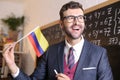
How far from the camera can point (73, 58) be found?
173 cm

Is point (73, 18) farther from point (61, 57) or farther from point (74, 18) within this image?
point (61, 57)

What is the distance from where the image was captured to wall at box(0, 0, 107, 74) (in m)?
3.67

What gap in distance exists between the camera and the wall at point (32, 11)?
3.67 metres

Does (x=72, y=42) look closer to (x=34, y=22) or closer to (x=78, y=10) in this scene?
(x=78, y=10)

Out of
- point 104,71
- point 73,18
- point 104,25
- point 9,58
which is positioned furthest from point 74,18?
point 104,25

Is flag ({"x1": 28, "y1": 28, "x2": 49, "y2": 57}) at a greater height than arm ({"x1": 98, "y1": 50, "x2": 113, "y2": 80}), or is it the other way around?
flag ({"x1": 28, "y1": 28, "x2": 49, "y2": 57})

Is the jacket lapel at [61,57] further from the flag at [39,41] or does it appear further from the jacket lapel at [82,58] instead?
the flag at [39,41]

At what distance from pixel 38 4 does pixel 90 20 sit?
2.10 metres

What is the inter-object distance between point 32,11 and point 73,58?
3.31 meters

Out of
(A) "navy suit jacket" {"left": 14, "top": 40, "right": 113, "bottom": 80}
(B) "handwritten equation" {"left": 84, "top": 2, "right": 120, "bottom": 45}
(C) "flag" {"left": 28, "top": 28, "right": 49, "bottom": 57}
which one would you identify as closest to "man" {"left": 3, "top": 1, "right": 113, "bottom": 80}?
(A) "navy suit jacket" {"left": 14, "top": 40, "right": 113, "bottom": 80}

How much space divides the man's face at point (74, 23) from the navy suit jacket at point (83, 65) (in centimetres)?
13

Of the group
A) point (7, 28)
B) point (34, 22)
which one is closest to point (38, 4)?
point (34, 22)

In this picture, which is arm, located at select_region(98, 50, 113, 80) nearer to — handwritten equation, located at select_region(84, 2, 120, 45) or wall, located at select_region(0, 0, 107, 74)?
handwritten equation, located at select_region(84, 2, 120, 45)

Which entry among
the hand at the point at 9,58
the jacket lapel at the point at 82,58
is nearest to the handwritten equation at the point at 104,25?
the jacket lapel at the point at 82,58
